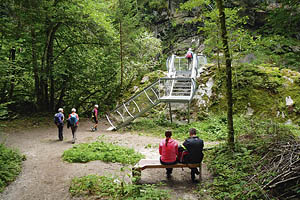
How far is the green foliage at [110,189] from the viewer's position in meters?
4.13

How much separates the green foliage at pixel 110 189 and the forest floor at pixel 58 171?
25 cm

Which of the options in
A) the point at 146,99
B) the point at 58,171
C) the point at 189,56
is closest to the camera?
the point at 58,171

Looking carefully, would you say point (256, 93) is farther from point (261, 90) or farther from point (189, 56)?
point (189, 56)

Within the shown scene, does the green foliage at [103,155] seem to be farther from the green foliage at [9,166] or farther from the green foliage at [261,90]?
the green foliage at [261,90]

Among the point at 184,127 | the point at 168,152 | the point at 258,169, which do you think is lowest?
the point at 184,127

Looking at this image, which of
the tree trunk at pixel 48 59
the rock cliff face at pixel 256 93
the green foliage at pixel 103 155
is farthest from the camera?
Answer: the tree trunk at pixel 48 59

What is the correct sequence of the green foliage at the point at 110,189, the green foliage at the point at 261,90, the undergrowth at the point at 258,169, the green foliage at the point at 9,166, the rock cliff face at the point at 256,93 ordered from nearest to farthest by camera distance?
1. the undergrowth at the point at 258,169
2. the green foliage at the point at 110,189
3. the green foliage at the point at 9,166
4. the rock cliff face at the point at 256,93
5. the green foliage at the point at 261,90

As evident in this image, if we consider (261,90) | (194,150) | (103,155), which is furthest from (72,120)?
(261,90)

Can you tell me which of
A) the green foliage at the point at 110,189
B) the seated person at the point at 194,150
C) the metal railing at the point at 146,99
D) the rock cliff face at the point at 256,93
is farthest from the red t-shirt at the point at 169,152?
the rock cliff face at the point at 256,93

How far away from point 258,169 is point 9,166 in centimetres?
627

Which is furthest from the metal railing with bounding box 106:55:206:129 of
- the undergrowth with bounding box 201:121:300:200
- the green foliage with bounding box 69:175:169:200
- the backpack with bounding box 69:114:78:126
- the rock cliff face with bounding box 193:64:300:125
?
the green foliage with bounding box 69:175:169:200

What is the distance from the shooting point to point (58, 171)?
5.89m

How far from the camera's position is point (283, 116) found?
1083cm

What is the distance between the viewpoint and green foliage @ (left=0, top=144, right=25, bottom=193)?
524cm
